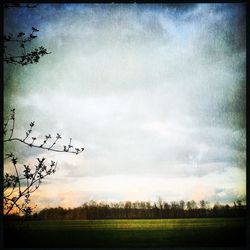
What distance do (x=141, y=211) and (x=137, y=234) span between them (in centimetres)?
21

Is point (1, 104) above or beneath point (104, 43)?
beneath

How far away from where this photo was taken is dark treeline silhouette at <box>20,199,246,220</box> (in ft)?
13.4

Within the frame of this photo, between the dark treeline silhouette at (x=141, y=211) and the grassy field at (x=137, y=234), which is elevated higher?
the dark treeline silhouette at (x=141, y=211)

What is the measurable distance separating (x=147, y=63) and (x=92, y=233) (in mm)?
1651

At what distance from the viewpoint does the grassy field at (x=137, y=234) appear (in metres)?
4.02

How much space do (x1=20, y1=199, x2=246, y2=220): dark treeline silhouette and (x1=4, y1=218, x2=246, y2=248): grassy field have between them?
0.18 ft

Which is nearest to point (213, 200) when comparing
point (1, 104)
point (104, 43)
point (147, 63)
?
point (147, 63)

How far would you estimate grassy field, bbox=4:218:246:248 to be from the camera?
13.2 feet

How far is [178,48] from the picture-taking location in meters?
4.14

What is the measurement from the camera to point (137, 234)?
407 centimetres

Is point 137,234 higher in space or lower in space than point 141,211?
lower

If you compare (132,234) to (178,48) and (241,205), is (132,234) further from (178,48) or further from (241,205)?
(178,48)

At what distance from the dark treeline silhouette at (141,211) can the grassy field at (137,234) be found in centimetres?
5

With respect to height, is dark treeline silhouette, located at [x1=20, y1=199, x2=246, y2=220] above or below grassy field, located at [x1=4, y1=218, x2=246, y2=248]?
→ above
